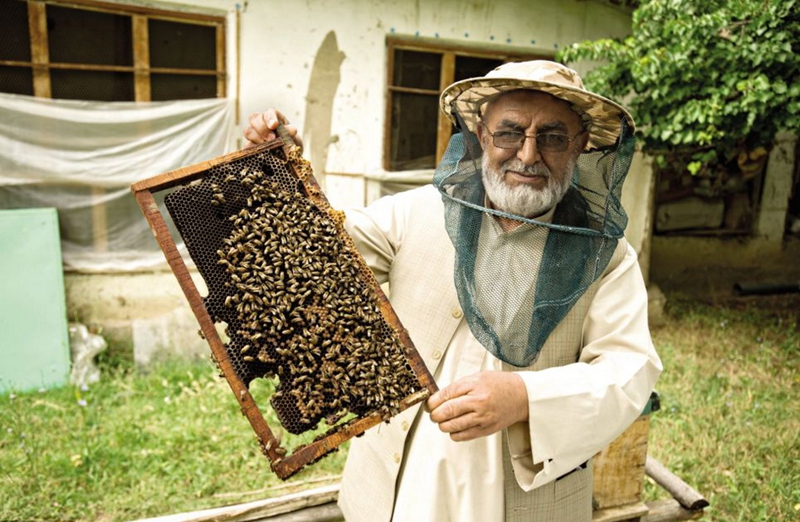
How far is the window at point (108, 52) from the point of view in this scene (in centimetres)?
534

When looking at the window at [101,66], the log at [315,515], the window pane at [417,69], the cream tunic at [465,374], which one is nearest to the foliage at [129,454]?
the log at [315,515]

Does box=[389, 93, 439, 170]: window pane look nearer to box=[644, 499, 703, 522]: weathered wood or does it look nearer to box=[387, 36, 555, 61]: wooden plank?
box=[387, 36, 555, 61]: wooden plank

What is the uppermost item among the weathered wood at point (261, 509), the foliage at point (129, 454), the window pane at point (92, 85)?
the window pane at point (92, 85)

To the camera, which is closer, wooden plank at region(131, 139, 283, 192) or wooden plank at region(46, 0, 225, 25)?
wooden plank at region(131, 139, 283, 192)

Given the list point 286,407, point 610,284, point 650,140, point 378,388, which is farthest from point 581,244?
point 650,140

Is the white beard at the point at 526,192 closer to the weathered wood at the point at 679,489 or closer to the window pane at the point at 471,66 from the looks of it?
the weathered wood at the point at 679,489

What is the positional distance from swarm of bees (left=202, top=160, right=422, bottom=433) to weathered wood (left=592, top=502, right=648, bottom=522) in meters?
1.86

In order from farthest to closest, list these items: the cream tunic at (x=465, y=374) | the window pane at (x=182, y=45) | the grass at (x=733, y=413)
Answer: the window pane at (x=182, y=45) → the grass at (x=733, y=413) → the cream tunic at (x=465, y=374)

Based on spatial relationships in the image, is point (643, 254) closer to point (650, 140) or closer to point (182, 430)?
point (650, 140)

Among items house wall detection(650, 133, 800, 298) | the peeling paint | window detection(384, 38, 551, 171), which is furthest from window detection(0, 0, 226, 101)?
house wall detection(650, 133, 800, 298)

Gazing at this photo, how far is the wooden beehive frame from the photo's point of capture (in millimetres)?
1853

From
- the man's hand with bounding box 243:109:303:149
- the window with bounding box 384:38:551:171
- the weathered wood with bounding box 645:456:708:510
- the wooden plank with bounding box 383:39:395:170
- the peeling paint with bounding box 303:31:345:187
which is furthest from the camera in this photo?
the window with bounding box 384:38:551:171

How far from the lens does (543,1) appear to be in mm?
7098

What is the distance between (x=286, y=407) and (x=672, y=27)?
5709mm
